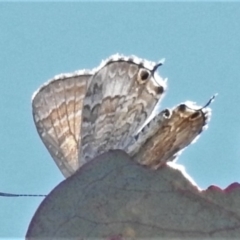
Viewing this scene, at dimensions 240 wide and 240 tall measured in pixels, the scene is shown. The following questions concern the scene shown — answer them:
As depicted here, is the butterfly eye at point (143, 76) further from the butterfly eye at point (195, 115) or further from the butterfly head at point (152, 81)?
the butterfly eye at point (195, 115)

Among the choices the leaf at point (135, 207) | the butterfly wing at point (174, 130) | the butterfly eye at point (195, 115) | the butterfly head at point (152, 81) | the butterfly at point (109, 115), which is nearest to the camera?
the leaf at point (135, 207)

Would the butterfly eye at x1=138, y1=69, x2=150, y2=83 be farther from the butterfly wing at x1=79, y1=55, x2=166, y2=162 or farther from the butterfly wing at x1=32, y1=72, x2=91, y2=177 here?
the butterfly wing at x1=32, y1=72, x2=91, y2=177

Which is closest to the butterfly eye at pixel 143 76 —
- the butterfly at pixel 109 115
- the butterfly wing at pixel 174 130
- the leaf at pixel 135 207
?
the butterfly at pixel 109 115

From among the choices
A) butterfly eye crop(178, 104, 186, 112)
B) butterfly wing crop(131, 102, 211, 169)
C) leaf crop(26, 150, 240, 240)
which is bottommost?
leaf crop(26, 150, 240, 240)

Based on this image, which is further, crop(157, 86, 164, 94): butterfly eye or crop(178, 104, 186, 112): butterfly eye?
crop(157, 86, 164, 94): butterfly eye

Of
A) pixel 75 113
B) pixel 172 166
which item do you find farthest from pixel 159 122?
pixel 172 166

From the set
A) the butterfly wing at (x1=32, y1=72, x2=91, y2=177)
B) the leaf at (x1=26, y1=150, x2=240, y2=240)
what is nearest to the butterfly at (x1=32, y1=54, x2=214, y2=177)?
the butterfly wing at (x1=32, y1=72, x2=91, y2=177)

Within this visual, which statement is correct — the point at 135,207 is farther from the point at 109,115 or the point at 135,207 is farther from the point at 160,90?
the point at 160,90

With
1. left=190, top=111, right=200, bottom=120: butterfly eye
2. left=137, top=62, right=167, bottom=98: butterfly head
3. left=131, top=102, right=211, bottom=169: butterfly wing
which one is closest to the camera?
left=131, top=102, right=211, bottom=169: butterfly wing
